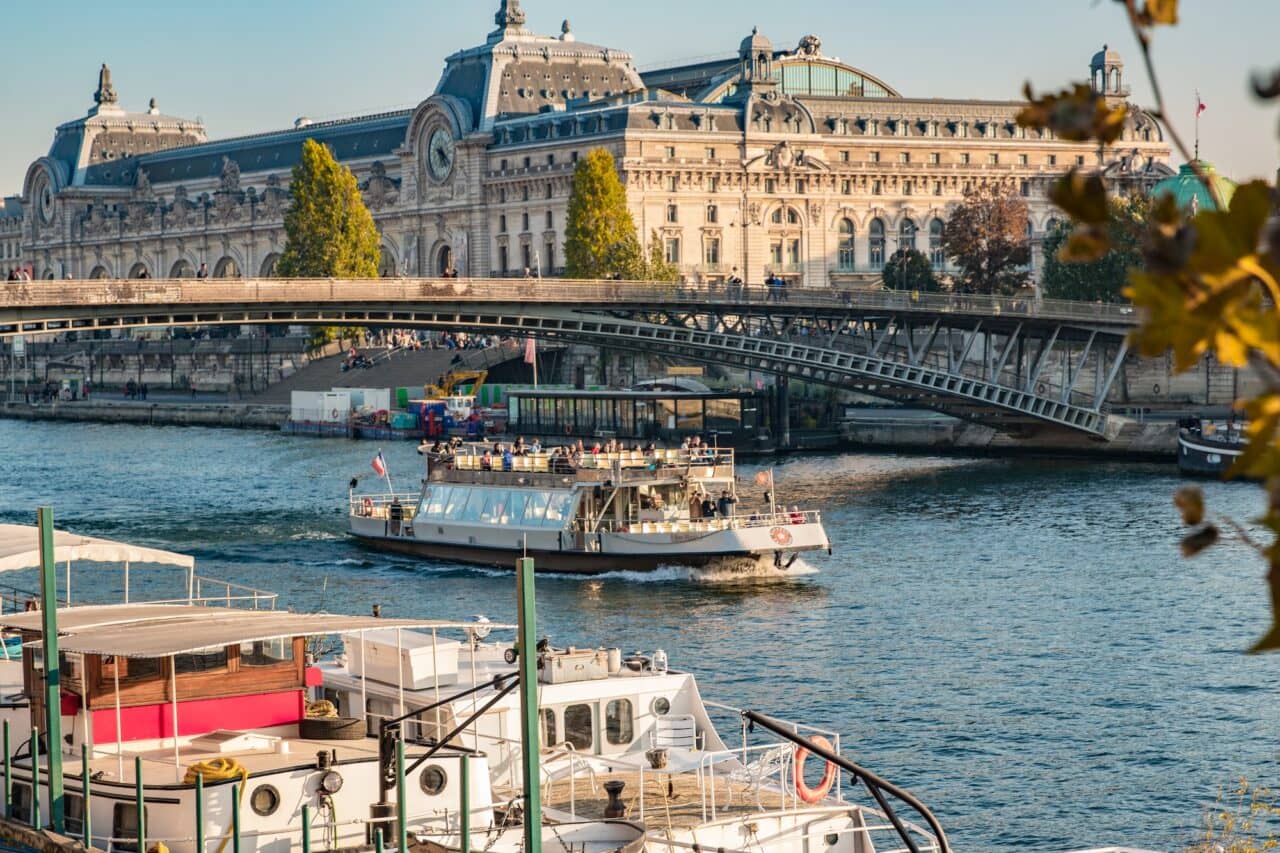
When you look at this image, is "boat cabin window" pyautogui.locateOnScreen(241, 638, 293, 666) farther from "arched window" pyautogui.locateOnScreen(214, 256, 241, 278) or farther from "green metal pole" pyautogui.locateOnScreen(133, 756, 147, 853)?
"arched window" pyautogui.locateOnScreen(214, 256, 241, 278)

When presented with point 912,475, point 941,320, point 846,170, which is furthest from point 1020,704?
point 846,170

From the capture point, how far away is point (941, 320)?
77750mm

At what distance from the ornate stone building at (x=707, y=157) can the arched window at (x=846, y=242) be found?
133 millimetres

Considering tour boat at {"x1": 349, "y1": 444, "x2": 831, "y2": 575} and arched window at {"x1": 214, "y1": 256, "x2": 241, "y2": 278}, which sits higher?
arched window at {"x1": 214, "y1": 256, "x2": 241, "y2": 278}

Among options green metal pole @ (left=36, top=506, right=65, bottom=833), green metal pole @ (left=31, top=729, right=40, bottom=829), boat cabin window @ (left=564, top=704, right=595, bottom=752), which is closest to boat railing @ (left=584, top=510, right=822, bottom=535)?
boat cabin window @ (left=564, top=704, right=595, bottom=752)

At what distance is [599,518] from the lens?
161 feet

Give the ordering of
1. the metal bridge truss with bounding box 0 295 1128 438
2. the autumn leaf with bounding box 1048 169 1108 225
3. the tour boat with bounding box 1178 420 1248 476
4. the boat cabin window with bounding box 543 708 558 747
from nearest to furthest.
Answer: the autumn leaf with bounding box 1048 169 1108 225, the boat cabin window with bounding box 543 708 558 747, the tour boat with bounding box 1178 420 1248 476, the metal bridge truss with bounding box 0 295 1128 438

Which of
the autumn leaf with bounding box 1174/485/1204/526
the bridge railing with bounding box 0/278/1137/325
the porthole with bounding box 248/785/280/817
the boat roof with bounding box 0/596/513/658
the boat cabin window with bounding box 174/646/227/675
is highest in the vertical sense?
the bridge railing with bounding box 0/278/1137/325

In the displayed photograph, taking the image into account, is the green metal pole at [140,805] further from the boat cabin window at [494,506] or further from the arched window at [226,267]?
the arched window at [226,267]

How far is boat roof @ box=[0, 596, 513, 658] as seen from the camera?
63.4 feet

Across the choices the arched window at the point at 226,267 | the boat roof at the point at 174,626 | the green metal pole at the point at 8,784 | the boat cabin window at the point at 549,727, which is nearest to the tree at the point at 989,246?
the arched window at the point at 226,267

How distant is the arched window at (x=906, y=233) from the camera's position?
460ft

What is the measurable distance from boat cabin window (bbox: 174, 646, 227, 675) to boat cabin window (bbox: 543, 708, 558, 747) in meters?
3.69

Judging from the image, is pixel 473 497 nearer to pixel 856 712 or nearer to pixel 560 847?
pixel 856 712
